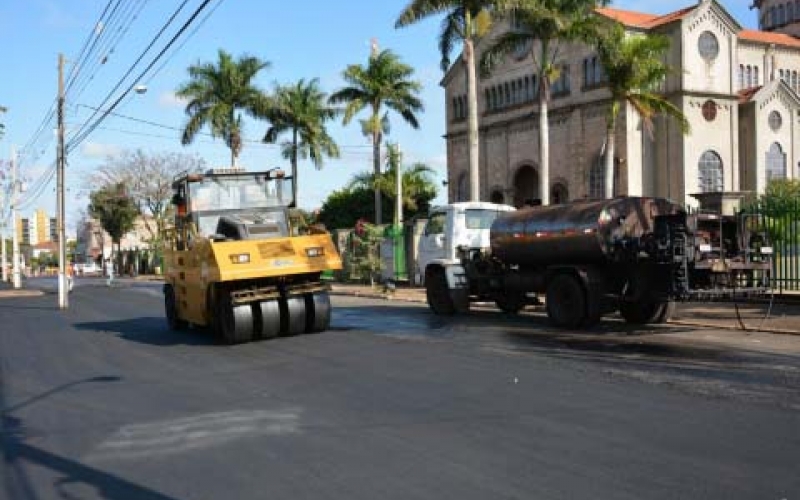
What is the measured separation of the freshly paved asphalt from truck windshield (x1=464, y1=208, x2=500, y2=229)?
552cm

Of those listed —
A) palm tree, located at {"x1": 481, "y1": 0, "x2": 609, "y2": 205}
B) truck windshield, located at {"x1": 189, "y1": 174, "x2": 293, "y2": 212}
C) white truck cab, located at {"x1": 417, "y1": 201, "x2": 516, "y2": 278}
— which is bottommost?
white truck cab, located at {"x1": 417, "y1": 201, "x2": 516, "y2": 278}

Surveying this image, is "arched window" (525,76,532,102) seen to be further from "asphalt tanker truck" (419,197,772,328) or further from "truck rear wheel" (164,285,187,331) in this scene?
"truck rear wheel" (164,285,187,331)

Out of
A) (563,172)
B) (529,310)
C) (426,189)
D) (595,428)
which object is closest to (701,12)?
(563,172)

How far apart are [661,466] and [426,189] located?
49.7m

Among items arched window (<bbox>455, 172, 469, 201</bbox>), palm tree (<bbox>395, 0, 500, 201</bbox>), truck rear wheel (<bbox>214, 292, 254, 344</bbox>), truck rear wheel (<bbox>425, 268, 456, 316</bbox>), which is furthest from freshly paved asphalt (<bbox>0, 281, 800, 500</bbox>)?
arched window (<bbox>455, 172, 469, 201</bbox>)

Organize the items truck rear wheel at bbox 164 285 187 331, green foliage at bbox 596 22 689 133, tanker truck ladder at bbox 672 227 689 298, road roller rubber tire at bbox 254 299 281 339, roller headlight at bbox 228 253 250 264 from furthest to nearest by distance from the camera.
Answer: green foliage at bbox 596 22 689 133 < truck rear wheel at bbox 164 285 187 331 < road roller rubber tire at bbox 254 299 281 339 < roller headlight at bbox 228 253 250 264 < tanker truck ladder at bbox 672 227 689 298

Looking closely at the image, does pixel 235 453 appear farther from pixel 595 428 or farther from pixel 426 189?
pixel 426 189

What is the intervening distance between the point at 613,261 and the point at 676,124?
2933cm

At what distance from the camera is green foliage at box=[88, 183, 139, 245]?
74.4 meters

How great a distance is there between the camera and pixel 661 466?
6.21 m

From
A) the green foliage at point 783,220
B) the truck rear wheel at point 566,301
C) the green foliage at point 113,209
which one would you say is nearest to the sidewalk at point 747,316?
the green foliage at point 783,220

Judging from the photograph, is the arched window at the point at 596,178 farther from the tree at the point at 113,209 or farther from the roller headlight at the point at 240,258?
the tree at the point at 113,209

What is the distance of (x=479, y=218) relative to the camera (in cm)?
1961

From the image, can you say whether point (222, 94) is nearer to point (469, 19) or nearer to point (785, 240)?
point (469, 19)
